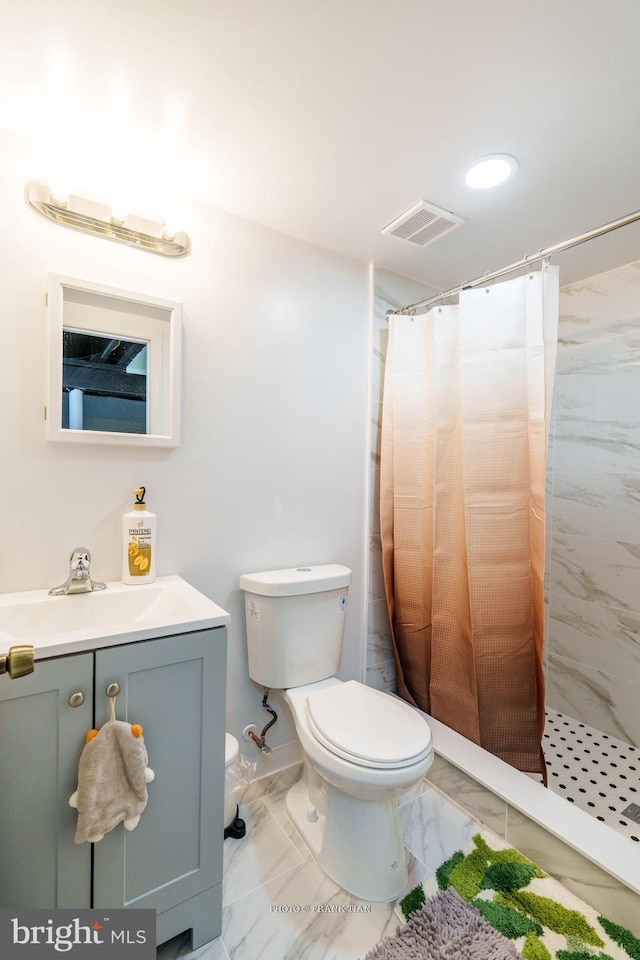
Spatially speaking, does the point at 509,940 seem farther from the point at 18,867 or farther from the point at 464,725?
the point at 18,867

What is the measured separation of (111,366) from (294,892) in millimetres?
1669

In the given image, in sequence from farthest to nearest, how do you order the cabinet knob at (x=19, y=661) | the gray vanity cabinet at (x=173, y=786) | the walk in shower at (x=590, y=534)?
the walk in shower at (x=590, y=534) → the gray vanity cabinet at (x=173, y=786) → the cabinet knob at (x=19, y=661)

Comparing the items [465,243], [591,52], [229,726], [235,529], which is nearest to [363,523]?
[235,529]

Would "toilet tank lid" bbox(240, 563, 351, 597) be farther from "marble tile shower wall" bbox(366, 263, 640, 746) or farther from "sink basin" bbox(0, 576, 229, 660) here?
"marble tile shower wall" bbox(366, 263, 640, 746)

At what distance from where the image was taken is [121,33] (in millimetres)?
965

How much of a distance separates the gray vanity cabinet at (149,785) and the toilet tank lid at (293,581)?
1.43 ft

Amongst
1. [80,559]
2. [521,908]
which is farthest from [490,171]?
[521,908]

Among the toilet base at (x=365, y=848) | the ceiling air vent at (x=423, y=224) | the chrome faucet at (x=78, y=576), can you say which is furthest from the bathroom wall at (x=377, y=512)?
the chrome faucet at (x=78, y=576)

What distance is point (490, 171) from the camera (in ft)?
4.50

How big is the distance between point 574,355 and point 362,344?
3.77 feet

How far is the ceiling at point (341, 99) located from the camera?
0.93 metres

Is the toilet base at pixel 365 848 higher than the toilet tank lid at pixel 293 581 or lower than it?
lower

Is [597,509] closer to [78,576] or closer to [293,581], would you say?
[293,581]

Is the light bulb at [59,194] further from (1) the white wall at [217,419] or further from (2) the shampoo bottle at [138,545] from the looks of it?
(2) the shampoo bottle at [138,545]
